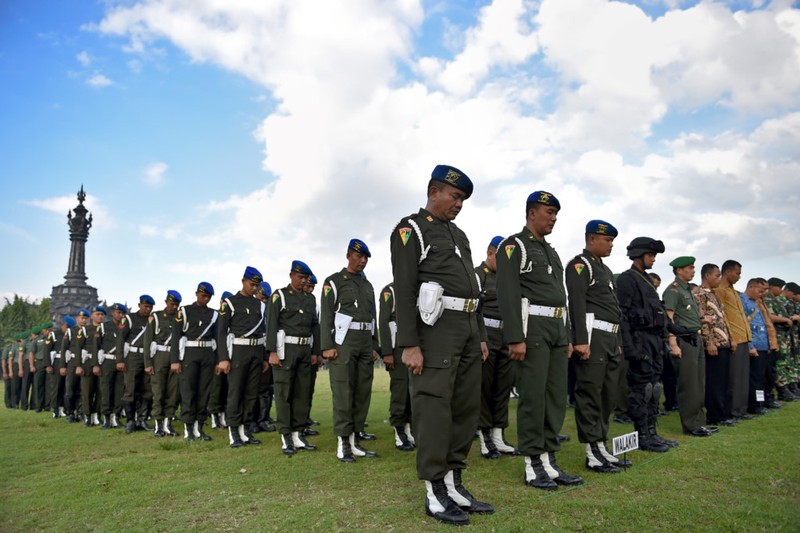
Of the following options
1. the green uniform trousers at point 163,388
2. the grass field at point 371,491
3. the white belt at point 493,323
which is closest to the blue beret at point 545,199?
the white belt at point 493,323

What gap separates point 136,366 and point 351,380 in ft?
18.9

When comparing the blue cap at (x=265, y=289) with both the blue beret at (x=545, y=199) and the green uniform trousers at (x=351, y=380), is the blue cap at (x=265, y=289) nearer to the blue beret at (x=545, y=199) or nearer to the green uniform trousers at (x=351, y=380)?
the green uniform trousers at (x=351, y=380)

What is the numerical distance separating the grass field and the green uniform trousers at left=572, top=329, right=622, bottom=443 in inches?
17.0

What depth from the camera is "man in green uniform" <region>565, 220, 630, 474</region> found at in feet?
17.5

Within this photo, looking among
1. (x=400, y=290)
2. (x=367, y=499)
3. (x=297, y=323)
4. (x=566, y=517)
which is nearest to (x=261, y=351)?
(x=297, y=323)

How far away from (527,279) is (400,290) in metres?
1.57

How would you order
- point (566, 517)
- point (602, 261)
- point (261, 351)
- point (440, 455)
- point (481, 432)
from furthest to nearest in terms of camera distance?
point (261, 351) → point (481, 432) → point (602, 261) → point (440, 455) → point (566, 517)

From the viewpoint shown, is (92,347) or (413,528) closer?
(413,528)

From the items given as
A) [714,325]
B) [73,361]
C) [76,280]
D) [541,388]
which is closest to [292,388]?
[541,388]

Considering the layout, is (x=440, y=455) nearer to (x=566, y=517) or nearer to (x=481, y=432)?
(x=566, y=517)

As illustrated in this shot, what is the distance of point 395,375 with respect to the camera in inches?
299

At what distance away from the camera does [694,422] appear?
23.7 feet

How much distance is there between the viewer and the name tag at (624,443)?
190 inches

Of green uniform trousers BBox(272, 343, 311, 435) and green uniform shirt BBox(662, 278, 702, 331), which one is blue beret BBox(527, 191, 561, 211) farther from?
green uniform trousers BBox(272, 343, 311, 435)
